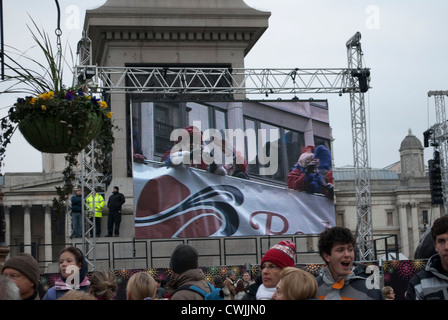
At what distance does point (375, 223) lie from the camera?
108000 millimetres

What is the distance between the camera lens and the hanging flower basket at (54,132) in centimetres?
908

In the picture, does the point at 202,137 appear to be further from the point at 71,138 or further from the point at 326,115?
the point at 71,138

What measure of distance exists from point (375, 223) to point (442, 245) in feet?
340

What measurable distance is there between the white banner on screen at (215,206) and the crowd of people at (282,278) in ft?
58.1

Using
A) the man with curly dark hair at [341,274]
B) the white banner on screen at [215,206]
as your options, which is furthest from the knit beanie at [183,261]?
the white banner on screen at [215,206]

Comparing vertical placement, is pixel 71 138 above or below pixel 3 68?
below

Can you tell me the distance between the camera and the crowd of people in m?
5.35

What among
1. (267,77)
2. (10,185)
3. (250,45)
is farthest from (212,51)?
(10,185)

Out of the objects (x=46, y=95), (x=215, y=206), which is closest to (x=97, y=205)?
(x=215, y=206)

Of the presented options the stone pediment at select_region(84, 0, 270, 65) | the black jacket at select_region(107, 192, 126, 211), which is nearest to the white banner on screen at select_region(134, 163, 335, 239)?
the black jacket at select_region(107, 192, 126, 211)

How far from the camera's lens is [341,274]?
6188mm

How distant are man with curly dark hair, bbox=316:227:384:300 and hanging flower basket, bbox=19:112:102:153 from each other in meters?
3.58

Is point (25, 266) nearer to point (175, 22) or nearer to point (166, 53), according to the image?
point (175, 22)

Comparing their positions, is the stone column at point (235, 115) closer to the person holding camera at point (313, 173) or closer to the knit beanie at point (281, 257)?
the person holding camera at point (313, 173)
